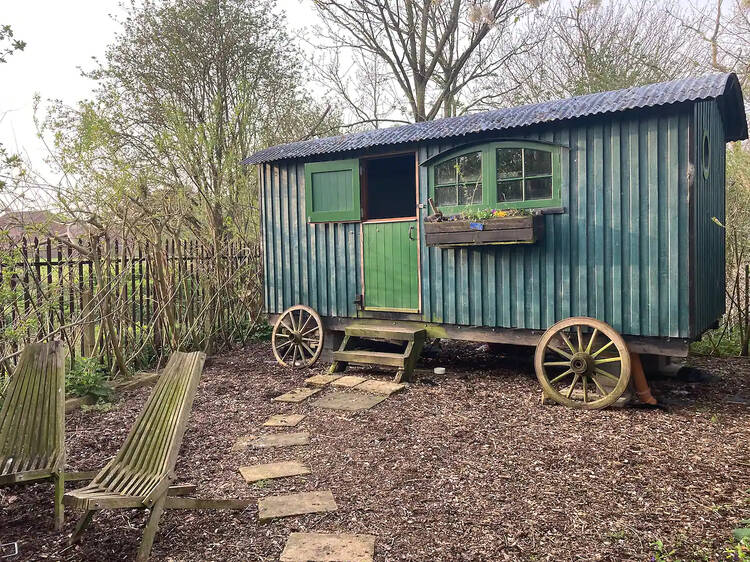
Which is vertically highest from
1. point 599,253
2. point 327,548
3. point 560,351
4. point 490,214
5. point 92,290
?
point 490,214

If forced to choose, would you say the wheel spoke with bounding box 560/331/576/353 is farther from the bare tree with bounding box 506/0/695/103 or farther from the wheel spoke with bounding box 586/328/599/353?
the bare tree with bounding box 506/0/695/103

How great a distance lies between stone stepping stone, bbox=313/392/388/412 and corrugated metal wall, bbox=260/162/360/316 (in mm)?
1504

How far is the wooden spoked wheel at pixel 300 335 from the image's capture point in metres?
7.28

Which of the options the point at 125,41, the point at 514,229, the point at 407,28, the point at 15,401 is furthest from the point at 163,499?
A: the point at 407,28

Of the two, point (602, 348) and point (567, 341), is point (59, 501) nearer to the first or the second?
point (567, 341)

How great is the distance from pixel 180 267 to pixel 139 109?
5.51m

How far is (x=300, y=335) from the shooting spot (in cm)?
740

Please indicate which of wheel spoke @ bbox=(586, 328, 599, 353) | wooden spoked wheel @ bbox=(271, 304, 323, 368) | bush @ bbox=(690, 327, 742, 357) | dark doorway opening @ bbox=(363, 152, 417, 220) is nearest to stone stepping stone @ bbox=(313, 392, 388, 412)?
wooden spoked wheel @ bbox=(271, 304, 323, 368)

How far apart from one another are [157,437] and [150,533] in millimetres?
627

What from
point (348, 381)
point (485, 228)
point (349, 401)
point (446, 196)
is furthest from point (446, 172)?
point (349, 401)

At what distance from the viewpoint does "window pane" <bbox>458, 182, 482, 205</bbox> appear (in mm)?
6020

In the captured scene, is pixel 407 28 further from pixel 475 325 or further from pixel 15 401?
pixel 15 401

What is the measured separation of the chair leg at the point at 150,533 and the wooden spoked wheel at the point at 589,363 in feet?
12.4

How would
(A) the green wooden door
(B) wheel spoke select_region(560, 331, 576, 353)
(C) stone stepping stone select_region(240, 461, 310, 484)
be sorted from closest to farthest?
(C) stone stepping stone select_region(240, 461, 310, 484)
(B) wheel spoke select_region(560, 331, 576, 353)
(A) the green wooden door
